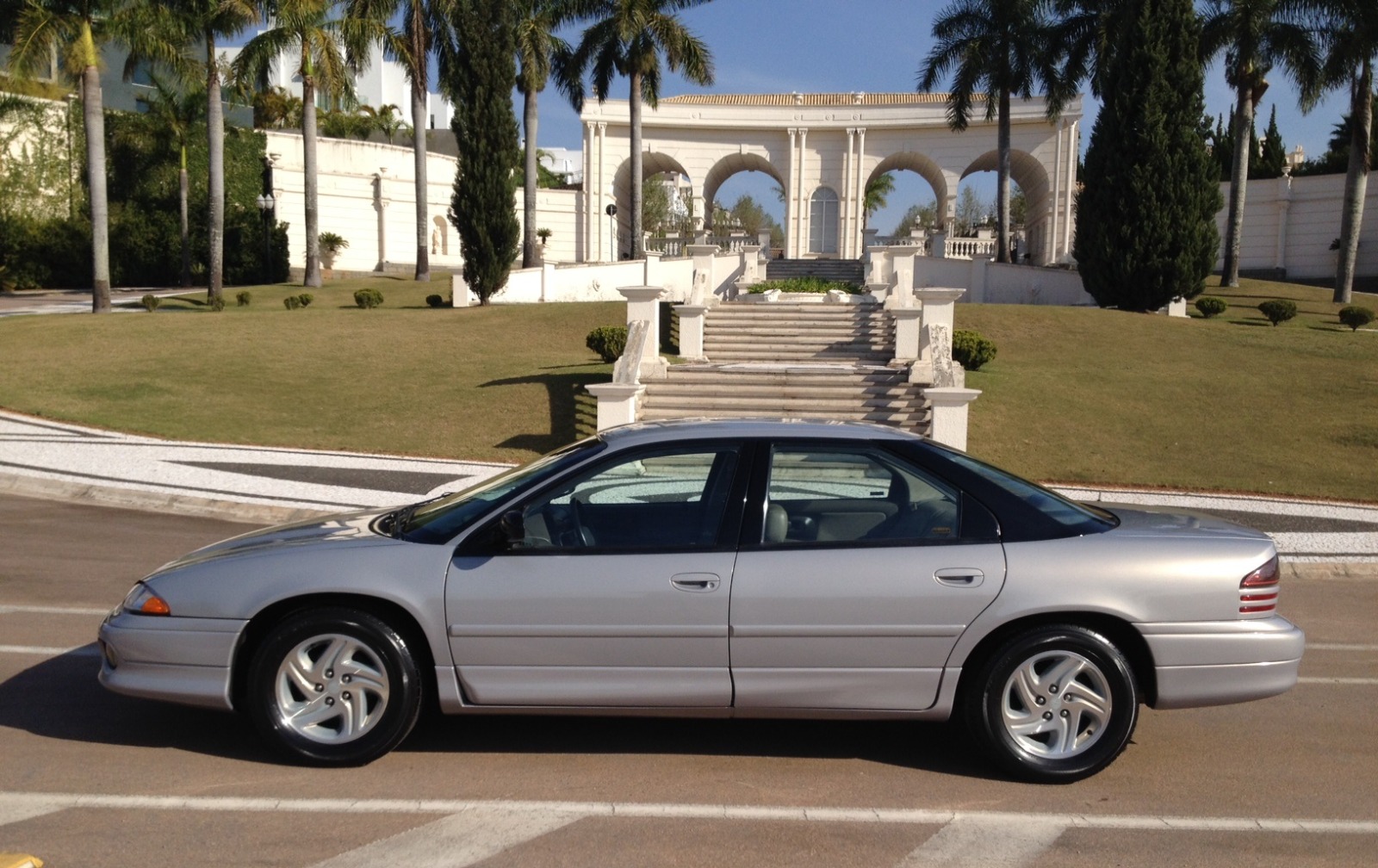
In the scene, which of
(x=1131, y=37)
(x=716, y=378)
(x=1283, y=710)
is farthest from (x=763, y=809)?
(x=1131, y=37)

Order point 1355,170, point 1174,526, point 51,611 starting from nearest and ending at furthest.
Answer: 1. point 1174,526
2. point 51,611
3. point 1355,170

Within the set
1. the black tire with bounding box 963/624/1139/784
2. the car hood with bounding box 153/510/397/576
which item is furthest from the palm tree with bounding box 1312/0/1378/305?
the car hood with bounding box 153/510/397/576

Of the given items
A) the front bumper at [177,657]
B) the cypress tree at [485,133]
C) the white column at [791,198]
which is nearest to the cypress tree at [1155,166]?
the cypress tree at [485,133]

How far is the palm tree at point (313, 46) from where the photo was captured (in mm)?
33969

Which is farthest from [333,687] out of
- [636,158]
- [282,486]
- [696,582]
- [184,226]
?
[184,226]

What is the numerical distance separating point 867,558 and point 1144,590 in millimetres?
1207

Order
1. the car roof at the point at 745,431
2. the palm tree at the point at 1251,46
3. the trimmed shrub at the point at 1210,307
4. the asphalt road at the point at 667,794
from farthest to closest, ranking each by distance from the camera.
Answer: the palm tree at the point at 1251,46 < the trimmed shrub at the point at 1210,307 < the car roof at the point at 745,431 < the asphalt road at the point at 667,794

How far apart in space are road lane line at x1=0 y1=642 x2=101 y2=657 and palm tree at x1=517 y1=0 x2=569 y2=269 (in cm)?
3147

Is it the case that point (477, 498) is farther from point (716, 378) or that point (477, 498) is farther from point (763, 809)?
point (716, 378)

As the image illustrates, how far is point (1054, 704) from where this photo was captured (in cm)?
484

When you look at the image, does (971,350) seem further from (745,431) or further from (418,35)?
(418,35)

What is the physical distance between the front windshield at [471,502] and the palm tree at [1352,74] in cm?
3195

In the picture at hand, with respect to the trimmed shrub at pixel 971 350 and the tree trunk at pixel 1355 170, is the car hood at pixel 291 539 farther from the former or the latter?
the tree trunk at pixel 1355 170

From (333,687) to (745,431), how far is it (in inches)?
85.8
